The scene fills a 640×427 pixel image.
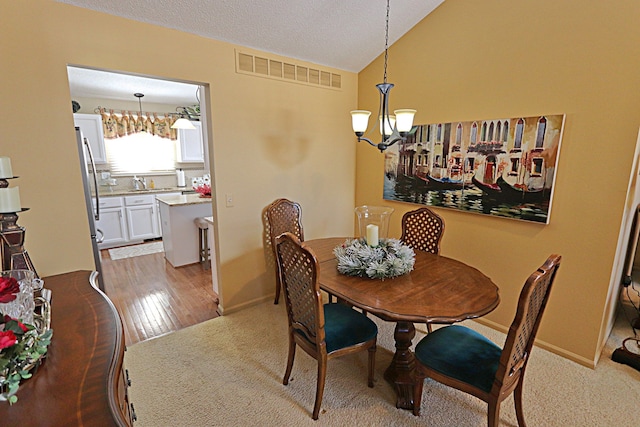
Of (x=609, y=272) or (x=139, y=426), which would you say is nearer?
(x=139, y=426)

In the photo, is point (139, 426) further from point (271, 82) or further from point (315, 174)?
point (271, 82)

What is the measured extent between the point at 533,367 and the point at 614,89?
2.06 metres

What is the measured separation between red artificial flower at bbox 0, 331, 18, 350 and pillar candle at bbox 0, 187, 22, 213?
3.41 feet

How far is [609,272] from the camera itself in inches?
88.7

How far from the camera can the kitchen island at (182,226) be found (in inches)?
170

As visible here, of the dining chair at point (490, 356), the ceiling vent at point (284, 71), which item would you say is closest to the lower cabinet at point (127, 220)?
the ceiling vent at point (284, 71)

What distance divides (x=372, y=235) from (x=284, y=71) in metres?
2.00

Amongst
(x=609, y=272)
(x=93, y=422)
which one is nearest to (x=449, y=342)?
(x=609, y=272)

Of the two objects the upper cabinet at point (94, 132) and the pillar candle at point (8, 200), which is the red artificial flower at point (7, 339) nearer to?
the pillar candle at point (8, 200)

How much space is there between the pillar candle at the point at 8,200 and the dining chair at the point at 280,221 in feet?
6.37

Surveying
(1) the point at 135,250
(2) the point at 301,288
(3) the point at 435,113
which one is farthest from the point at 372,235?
(1) the point at 135,250

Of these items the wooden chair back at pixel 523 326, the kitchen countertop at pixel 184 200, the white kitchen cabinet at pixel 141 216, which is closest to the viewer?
the wooden chair back at pixel 523 326

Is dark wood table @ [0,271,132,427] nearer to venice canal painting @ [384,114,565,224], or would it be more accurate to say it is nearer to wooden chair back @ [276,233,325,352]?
wooden chair back @ [276,233,325,352]

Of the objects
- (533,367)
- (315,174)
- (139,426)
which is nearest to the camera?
(139,426)
